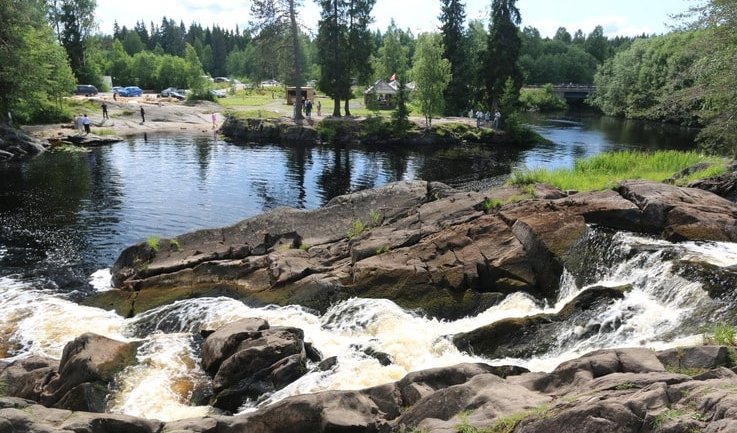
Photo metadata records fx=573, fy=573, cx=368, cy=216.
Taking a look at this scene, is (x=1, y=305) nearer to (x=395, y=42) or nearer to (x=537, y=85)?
(x=395, y=42)

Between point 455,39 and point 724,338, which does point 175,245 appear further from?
point 455,39

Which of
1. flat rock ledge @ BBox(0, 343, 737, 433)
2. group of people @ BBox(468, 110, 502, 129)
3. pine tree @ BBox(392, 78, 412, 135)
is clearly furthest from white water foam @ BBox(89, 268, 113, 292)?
group of people @ BBox(468, 110, 502, 129)

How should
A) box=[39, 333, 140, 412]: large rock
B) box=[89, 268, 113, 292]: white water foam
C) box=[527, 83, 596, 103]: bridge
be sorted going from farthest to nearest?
box=[527, 83, 596, 103]: bridge, box=[89, 268, 113, 292]: white water foam, box=[39, 333, 140, 412]: large rock

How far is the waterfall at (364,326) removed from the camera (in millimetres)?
13648

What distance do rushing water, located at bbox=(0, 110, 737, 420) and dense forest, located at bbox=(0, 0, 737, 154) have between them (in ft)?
42.1

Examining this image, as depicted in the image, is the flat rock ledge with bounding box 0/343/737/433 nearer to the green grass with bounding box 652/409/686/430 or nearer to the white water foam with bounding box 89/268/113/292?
the green grass with bounding box 652/409/686/430

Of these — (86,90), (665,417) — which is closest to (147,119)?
(86,90)

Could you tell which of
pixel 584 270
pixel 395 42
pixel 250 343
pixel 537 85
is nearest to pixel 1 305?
pixel 250 343

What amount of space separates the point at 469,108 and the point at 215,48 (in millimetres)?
119368

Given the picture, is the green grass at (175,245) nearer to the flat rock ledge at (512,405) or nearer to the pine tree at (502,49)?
the flat rock ledge at (512,405)

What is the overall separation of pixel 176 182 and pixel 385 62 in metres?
66.4

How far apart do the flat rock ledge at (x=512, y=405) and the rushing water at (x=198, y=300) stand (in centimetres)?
266

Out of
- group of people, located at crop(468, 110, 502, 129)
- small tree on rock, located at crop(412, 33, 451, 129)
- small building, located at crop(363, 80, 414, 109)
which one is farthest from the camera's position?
small building, located at crop(363, 80, 414, 109)

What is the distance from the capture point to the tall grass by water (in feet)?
76.3
